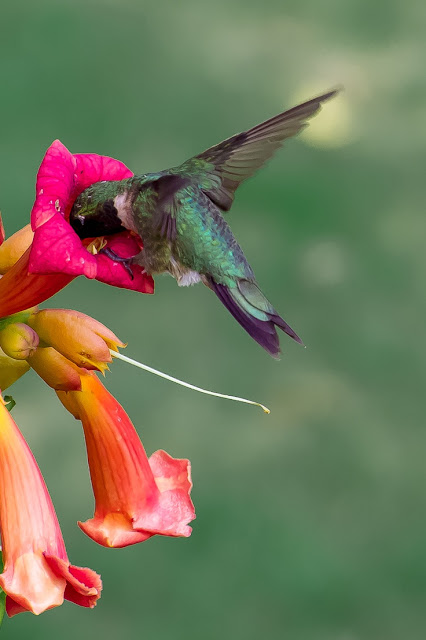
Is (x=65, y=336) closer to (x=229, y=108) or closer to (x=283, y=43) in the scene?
(x=229, y=108)

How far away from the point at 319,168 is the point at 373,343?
23cm

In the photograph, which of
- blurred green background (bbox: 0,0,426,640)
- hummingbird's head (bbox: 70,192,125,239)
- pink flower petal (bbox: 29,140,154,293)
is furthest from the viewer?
blurred green background (bbox: 0,0,426,640)

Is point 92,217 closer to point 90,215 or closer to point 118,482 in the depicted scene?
point 90,215

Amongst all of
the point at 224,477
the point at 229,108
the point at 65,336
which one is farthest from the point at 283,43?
the point at 65,336

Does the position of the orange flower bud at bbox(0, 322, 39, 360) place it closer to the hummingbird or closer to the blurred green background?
the hummingbird

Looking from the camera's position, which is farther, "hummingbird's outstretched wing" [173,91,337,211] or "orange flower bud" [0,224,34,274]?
"hummingbird's outstretched wing" [173,91,337,211]

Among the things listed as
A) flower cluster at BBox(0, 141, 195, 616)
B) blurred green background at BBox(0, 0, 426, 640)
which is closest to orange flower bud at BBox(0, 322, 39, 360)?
flower cluster at BBox(0, 141, 195, 616)

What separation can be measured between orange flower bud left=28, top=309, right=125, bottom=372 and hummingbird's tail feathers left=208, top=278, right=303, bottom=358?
8 centimetres

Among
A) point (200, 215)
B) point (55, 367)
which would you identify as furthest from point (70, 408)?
point (200, 215)

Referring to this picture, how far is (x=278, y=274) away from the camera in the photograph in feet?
4.59

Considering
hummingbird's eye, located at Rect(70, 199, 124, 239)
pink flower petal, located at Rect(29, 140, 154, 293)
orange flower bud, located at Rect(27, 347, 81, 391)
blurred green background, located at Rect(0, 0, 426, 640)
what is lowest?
blurred green background, located at Rect(0, 0, 426, 640)

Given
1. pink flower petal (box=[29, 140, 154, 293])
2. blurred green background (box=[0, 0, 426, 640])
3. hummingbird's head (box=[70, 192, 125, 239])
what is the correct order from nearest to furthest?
pink flower petal (box=[29, 140, 154, 293])
hummingbird's head (box=[70, 192, 125, 239])
blurred green background (box=[0, 0, 426, 640])

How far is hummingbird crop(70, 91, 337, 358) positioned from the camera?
25.8 inches

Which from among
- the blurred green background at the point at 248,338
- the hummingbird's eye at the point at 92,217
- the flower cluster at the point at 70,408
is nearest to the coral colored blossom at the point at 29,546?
the flower cluster at the point at 70,408
